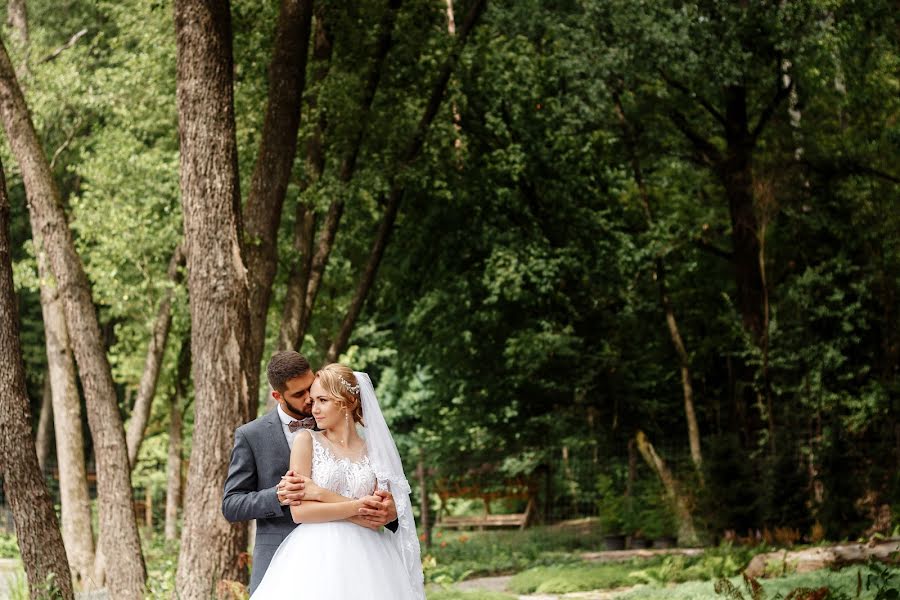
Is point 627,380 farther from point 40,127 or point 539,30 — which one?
point 40,127

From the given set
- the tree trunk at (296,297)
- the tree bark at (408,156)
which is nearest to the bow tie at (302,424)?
the tree trunk at (296,297)

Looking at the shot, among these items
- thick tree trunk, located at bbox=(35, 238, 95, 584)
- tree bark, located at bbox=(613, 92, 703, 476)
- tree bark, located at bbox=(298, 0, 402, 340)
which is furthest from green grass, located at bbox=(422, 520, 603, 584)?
thick tree trunk, located at bbox=(35, 238, 95, 584)

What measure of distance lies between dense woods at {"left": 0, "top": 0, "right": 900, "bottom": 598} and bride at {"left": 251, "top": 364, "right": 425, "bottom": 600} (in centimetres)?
1057

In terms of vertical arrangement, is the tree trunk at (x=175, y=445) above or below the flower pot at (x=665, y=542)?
above

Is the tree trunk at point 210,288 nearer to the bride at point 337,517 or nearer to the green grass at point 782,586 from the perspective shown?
the bride at point 337,517

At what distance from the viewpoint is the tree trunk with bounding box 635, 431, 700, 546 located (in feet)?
67.7

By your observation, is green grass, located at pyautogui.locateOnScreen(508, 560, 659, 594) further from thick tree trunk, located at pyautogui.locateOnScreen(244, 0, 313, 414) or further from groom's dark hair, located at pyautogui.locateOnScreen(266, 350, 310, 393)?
groom's dark hair, located at pyautogui.locateOnScreen(266, 350, 310, 393)

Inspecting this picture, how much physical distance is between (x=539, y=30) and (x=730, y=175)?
4764 mm

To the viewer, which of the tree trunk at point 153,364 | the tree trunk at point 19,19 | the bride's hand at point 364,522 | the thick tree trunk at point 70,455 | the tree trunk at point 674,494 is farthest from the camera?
the tree trunk at point 674,494

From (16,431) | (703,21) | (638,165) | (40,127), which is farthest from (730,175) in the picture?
(16,431)

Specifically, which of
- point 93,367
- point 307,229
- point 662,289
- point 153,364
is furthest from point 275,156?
point 662,289

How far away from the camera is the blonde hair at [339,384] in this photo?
17.2 feet

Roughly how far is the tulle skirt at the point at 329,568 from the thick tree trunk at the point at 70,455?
1084cm

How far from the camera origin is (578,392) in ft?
74.1
